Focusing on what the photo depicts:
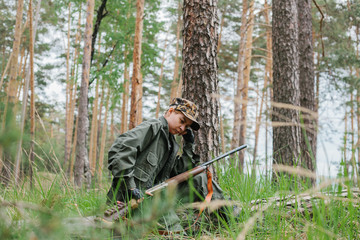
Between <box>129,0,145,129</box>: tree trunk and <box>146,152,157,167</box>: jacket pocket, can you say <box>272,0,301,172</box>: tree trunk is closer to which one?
<box>146,152,157,167</box>: jacket pocket

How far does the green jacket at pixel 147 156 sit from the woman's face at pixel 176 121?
6 cm

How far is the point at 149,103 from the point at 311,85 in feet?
68.1

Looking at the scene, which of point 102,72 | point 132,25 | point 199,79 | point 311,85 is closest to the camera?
point 199,79

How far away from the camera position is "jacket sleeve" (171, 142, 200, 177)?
2910mm

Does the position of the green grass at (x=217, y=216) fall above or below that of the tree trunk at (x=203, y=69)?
below

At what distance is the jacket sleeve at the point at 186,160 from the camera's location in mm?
2910

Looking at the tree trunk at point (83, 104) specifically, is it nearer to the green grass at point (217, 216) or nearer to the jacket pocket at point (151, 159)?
the green grass at point (217, 216)

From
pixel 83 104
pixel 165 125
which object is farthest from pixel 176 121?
pixel 83 104

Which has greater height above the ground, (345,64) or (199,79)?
(345,64)

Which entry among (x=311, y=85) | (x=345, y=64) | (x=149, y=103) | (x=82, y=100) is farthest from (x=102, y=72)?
(x=149, y=103)

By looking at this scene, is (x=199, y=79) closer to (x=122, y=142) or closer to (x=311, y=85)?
(x=122, y=142)

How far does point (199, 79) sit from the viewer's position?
3457mm

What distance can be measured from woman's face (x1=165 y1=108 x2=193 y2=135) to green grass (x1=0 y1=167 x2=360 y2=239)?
0.70 m

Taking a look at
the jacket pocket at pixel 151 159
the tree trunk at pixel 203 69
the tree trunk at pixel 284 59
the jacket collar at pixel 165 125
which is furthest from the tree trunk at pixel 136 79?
the jacket pocket at pixel 151 159
